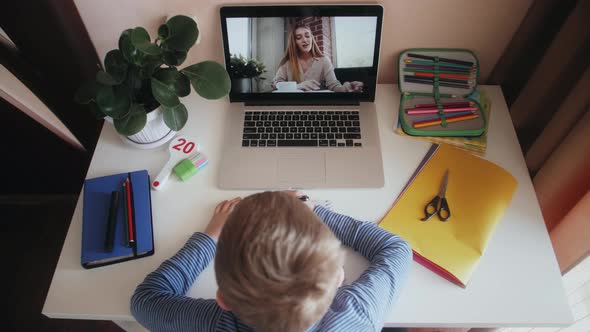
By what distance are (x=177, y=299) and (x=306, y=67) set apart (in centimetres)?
57

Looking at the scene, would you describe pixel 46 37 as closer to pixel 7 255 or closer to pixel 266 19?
pixel 266 19

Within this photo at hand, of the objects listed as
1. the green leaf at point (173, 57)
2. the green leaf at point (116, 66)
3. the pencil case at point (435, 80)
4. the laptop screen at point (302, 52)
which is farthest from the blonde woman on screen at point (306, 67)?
the green leaf at point (116, 66)

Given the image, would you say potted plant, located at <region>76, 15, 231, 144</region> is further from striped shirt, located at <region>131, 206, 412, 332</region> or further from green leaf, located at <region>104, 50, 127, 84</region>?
striped shirt, located at <region>131, 206, 412, 332</region>

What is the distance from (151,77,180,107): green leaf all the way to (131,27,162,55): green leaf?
6 centimetres

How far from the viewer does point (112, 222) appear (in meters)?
0.83

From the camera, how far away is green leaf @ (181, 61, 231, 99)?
84cm

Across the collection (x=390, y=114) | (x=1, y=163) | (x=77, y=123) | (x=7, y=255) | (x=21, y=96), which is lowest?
(x=7, y=255)

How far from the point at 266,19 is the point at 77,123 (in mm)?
747

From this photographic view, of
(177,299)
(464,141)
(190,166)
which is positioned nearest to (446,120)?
(464,141)

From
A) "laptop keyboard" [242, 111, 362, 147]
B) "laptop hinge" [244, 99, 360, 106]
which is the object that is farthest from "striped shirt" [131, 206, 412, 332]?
"laptop hinge" [244, 99, 360, 106]

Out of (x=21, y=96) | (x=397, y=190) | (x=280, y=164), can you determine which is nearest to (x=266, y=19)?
(x=280, y=164)

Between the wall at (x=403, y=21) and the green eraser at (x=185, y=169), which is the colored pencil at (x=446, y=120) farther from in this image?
the green eraser at (x=185, y=169)

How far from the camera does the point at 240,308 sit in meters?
0.56

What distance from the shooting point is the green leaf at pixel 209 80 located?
838 mm
